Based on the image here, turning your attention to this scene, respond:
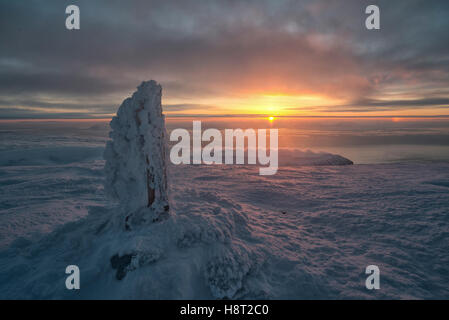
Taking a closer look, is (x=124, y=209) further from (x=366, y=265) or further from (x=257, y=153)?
(x=257, y=153)

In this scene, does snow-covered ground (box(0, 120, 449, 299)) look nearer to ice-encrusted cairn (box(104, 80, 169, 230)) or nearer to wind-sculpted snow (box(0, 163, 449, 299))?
wind-sculpted snow (box(0, 163, 449, 299))

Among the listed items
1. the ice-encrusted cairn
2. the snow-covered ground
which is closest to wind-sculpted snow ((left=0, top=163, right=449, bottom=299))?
the snow-covered ground

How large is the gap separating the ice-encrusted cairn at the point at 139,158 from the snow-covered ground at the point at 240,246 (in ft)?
2.05

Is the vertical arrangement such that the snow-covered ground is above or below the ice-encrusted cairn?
below

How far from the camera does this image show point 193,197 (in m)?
9.35

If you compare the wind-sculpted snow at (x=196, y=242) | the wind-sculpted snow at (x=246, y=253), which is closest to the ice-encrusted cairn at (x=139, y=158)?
the wind-sculpted snow at (x=196, y=242)

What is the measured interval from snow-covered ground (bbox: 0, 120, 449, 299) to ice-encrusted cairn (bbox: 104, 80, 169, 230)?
2.05 feet

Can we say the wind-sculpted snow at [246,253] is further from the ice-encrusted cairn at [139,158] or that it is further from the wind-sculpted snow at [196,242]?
the ice-encrusted cairn at [139,158]

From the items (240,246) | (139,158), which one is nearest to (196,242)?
(240,246)

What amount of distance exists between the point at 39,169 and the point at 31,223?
12.4m

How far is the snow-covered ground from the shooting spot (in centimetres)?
462

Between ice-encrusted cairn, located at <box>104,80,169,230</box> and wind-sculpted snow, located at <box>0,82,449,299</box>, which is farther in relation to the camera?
ice-encrusted cairn, located at <box>104,80,169,230</box>

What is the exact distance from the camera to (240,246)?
579cm
